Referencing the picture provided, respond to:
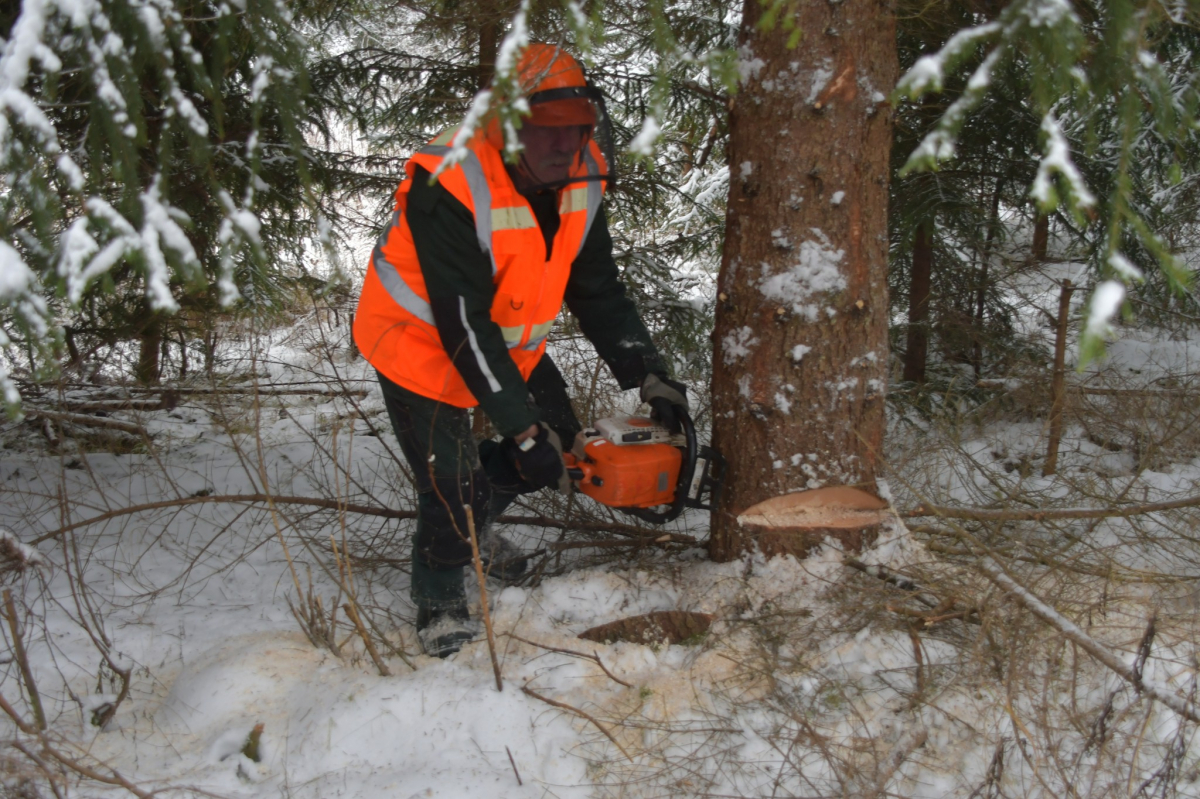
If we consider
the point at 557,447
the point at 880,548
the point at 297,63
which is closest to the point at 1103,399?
the point at 880,548

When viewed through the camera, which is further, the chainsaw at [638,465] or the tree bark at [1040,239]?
the tree bark at [1040,239]

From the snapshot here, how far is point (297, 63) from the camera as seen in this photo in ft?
5.46

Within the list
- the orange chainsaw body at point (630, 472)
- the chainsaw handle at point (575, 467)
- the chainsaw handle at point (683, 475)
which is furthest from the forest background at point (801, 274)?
the chainsaw handle at point (575, 467)

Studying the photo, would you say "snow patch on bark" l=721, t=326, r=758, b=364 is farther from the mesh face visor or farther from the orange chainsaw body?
the mesh face visor

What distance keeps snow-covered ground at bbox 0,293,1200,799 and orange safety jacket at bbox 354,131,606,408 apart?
46 cm

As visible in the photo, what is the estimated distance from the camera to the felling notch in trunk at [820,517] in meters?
2.75

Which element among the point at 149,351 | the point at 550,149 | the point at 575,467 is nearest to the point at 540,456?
the point at 575,467

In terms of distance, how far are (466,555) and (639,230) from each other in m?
3.04

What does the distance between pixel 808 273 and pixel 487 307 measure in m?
1.13

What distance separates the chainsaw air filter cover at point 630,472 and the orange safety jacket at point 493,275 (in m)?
0.45

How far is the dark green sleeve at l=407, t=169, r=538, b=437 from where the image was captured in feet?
7.84

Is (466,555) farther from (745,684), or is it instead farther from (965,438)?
(965,438)

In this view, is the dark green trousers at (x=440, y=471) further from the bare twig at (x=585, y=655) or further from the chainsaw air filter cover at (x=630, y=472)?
the bare twig at (x=585, y=655)

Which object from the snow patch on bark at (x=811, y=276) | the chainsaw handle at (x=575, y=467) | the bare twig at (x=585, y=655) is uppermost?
the snow patch on bark at (x=811, y=276)
